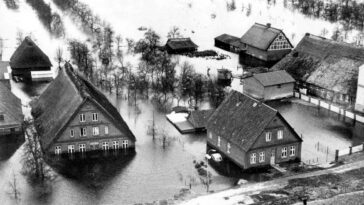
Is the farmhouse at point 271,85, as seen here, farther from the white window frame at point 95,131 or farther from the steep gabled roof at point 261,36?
the white window frame at point 95,131

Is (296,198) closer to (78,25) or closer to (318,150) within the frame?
(318,150)

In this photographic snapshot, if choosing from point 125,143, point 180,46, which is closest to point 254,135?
point 125,143

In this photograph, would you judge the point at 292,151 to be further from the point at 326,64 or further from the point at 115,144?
the point at 326,64

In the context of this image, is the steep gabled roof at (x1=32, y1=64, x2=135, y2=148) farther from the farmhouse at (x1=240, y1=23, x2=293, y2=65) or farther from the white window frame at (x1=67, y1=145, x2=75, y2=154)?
the farmhouse at (x1=240, y1=23, x2=293, y2=65)

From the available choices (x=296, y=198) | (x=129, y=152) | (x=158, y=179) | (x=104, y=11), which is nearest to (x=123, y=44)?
(x=104, y=11)

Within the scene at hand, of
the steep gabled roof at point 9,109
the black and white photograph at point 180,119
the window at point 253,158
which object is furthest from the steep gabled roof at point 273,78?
the steep gabled roof at point 9,109

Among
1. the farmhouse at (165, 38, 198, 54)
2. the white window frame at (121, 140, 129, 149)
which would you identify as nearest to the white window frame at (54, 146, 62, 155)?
the white window frame at (121, 140, 129, 149)

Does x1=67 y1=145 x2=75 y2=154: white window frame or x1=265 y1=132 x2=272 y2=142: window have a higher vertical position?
x1=265 y1=132 x2=272 y2=142: window
